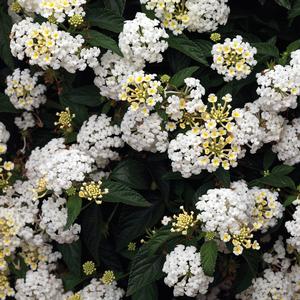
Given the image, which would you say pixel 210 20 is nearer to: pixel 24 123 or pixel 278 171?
pixel 278 171

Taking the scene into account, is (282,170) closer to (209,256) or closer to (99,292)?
(209,256)

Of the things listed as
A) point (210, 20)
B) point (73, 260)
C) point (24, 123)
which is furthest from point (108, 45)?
point (73, 260)

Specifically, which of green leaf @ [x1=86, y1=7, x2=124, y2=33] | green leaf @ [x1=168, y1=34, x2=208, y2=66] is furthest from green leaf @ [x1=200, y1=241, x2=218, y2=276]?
green leaf @ [x1=86, y1=7, x2=124, y2=33]

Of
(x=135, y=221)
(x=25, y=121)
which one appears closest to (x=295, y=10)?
(x=135, y=221)

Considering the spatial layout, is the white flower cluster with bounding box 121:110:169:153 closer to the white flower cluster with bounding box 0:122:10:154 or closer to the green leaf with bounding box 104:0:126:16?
the green leaf with bounding box 104:0:126:16

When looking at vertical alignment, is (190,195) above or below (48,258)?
above

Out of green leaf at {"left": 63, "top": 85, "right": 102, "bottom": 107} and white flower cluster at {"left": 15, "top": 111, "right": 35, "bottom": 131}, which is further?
Answer: white flower cluster at {"left": 15, "top": 111, "right": 35, "bottom": 131}

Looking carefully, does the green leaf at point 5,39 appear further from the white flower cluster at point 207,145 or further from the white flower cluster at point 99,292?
the white flower cluster at point 99,292
